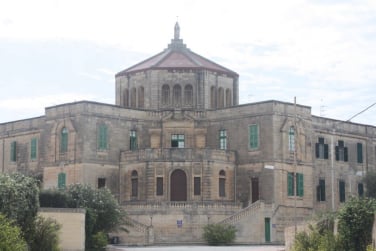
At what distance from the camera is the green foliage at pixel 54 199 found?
60.7 metres

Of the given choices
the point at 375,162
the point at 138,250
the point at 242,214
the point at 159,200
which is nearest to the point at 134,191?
the point at 159,200

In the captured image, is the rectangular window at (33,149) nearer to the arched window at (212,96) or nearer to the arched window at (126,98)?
the arched window at (126,98)

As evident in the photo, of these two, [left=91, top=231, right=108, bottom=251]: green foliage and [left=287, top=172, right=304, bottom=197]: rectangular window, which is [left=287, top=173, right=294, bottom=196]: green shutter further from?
[left=91, top=231, right=108, bottom=251]: green foliage

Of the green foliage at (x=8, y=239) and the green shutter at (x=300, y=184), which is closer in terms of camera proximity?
the green foliage at (x=8, y=239)

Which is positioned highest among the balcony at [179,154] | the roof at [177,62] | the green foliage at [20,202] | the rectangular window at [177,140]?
the roof at [177,62]

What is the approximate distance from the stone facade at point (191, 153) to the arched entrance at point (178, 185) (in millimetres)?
77

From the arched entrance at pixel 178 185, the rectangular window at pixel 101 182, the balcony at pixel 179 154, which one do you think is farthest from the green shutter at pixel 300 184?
the rectangular window at pixel 101 182

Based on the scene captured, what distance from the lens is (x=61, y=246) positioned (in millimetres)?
50938

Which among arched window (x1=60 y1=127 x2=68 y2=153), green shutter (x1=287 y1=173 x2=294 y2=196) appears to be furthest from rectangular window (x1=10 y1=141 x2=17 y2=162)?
green shutter (x1=287 y1=173 x2=294 y2=196)

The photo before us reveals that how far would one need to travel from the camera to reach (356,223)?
1575 inches

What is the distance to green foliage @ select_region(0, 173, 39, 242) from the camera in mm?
46156

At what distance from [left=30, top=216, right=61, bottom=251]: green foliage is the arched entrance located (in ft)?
85.2

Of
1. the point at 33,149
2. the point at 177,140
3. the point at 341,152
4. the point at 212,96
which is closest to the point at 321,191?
the point at 341,152

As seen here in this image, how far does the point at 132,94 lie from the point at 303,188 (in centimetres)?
1716
